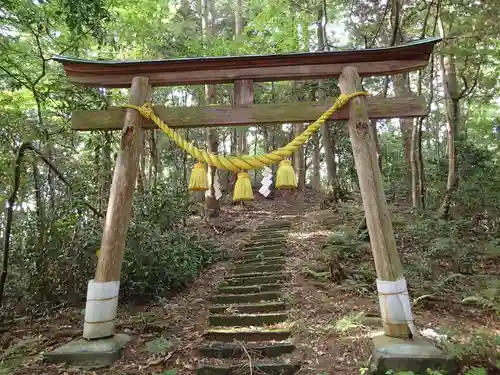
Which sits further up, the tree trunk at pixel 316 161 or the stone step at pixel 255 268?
the tree trunk at pixel 316 161

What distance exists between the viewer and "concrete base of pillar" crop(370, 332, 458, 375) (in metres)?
3.13

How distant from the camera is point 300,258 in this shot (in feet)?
23.4

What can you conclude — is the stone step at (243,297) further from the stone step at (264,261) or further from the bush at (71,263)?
the stone step at (264,261)

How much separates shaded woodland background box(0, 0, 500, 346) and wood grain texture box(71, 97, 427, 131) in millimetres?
1110

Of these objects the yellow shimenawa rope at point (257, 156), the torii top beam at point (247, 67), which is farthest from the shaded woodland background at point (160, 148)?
the yellow shimenawa rope at point (257, 156)

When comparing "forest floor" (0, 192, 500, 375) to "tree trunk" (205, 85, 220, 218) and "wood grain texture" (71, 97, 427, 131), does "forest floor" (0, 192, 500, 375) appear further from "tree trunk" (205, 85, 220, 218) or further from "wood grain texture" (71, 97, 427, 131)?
"tree trunk" (205, 85, 220, 218)

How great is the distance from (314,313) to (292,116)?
101 inches

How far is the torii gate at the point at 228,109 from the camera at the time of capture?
3889 millimetres

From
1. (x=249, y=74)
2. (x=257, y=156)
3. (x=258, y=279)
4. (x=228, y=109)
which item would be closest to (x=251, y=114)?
(x=228, y=109)

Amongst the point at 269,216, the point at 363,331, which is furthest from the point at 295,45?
the point at 363,331

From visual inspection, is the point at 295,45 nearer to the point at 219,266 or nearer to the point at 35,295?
the point at 219,266

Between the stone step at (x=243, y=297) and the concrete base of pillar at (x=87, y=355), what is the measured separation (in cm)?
217

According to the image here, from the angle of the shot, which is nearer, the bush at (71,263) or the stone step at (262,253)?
the bush at (71,263)

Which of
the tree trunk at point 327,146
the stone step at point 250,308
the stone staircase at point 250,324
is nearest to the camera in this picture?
the stone staircase at point 250,324
